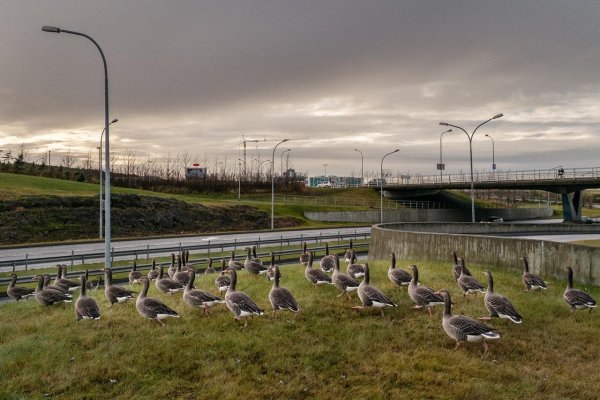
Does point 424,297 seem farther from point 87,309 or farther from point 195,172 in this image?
point 195,172

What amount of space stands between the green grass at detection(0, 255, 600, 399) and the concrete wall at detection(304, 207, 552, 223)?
6170 cm

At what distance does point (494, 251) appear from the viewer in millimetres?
19609

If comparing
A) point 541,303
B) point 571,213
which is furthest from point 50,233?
point 571,213

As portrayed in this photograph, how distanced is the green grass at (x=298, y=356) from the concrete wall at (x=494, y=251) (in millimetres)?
4514

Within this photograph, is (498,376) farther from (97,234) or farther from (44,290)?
(97,234)

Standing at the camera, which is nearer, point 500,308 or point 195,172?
point 500,308

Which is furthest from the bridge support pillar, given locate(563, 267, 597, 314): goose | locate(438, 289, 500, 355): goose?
locate(438, 289, 500, 355): goose

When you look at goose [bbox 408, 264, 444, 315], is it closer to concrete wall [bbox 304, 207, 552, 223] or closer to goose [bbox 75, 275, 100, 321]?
goose [bbox 75, 275, 100, 321]

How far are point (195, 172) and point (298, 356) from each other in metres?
118

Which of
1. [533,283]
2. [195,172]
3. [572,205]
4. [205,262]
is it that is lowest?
[205,262]

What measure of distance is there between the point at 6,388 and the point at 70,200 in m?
50.1

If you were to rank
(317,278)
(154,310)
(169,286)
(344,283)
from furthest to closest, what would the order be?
(317,278)
(169,286)
(344,283)
(154,310)

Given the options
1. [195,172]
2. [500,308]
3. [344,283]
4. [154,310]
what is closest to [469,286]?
[500,308]

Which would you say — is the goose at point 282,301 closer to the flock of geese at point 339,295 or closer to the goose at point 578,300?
the flock of geese at point 339,295
